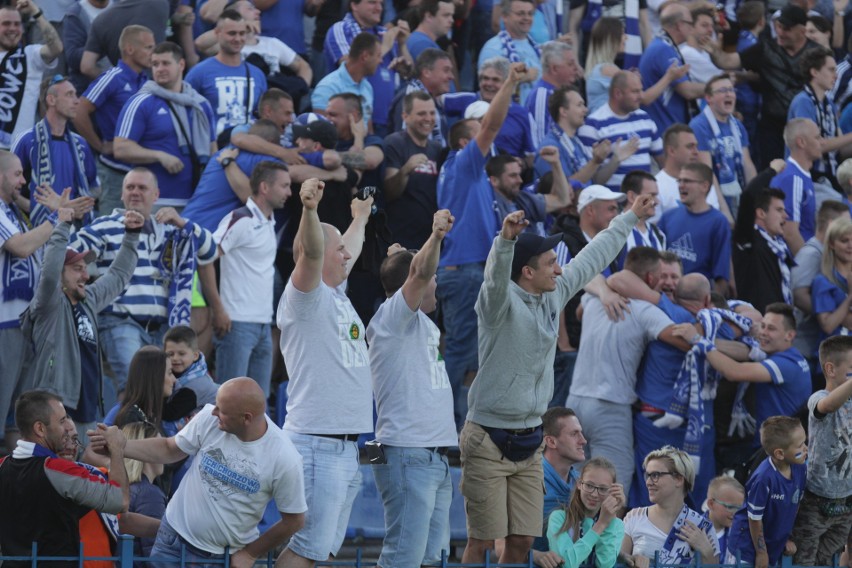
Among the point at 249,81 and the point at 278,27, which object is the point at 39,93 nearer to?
the point at 249,81

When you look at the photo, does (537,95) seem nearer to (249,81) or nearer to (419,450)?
(249,81)

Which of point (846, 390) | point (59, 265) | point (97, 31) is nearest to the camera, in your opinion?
point (846, 390)

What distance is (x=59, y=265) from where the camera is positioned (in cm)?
908

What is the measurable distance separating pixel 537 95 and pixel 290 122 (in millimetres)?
2275

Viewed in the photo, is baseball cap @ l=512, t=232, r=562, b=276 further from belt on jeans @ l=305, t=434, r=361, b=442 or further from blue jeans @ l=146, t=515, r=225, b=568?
blue jeans @ l=146, t=515, r=225, b=568

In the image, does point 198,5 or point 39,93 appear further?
point 198,5

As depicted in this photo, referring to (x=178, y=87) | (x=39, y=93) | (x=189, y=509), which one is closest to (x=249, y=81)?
(x=178, y=87)

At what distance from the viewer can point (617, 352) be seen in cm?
1023

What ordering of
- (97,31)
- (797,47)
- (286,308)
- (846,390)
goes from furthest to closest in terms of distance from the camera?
(797,47)
(97,31)
(846,390)
(286,308)

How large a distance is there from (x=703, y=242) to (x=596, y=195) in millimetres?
1524

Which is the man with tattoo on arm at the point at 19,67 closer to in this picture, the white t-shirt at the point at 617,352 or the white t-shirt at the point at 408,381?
the white t-shirt at the point at 617,352

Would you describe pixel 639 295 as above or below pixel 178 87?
below

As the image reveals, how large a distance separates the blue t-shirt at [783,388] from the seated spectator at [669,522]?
→ 77.5 inches

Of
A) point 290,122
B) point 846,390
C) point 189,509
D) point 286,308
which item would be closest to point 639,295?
point 846,390
